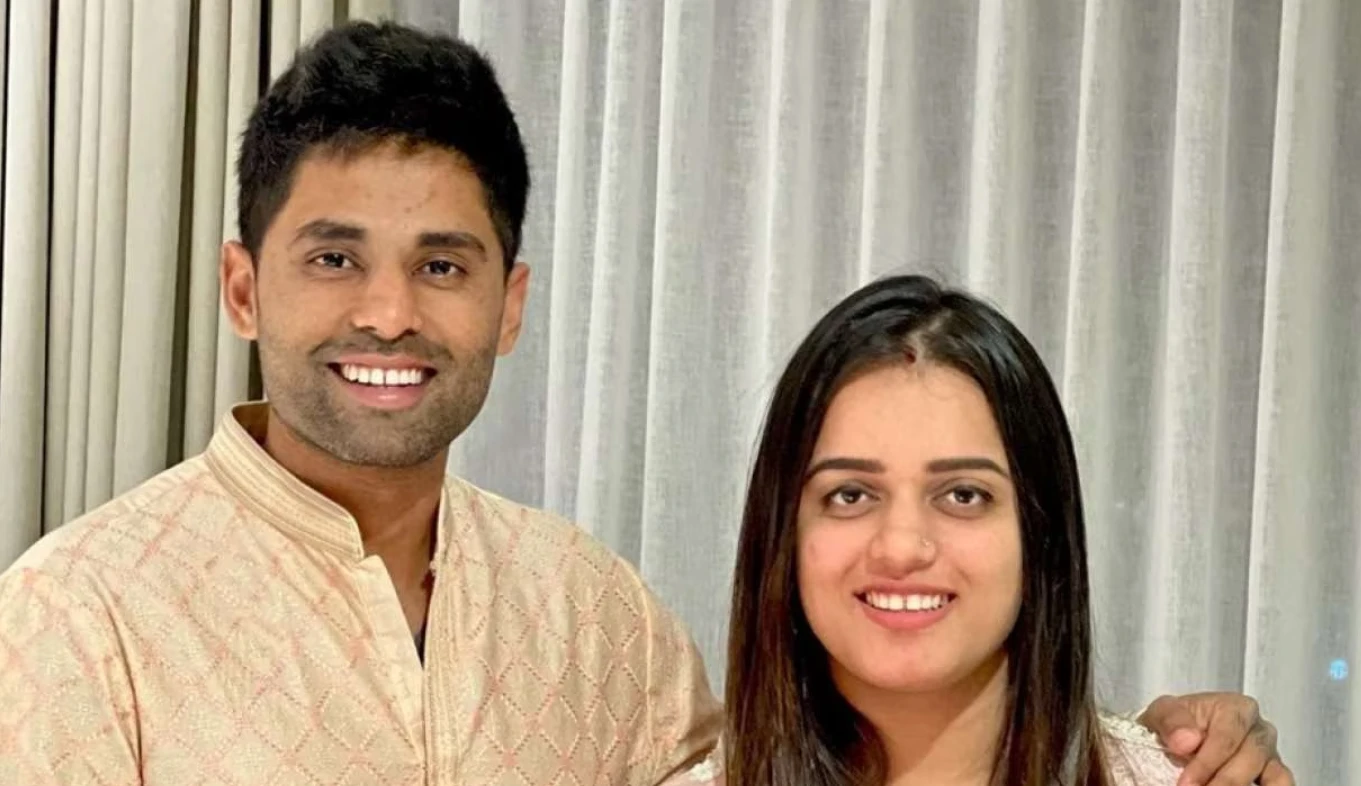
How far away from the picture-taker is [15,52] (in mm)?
2152

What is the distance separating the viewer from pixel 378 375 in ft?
4.84

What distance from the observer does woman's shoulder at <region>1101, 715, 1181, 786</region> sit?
4.71 feet

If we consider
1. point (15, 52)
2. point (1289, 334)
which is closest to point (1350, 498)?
point (1289, 334)

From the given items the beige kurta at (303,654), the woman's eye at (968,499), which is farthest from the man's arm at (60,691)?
the woman's eye at (968,499)

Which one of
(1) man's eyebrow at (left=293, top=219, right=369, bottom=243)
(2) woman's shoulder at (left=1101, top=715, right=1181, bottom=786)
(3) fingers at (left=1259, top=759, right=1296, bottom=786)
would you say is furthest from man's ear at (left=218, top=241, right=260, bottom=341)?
(3) fingers at (left=1259, top=759, right=1296, bottom=786)

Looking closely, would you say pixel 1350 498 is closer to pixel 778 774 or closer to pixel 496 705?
pixel 778 774

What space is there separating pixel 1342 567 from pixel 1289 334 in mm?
290

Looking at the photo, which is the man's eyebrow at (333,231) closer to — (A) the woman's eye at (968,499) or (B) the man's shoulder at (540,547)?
(B) the man's shoulder at (540,547)

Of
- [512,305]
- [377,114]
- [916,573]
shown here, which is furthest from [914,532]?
[377,114]

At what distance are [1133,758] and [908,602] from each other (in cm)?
31

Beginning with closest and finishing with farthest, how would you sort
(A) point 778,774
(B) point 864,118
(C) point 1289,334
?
1. (A) point 778,774
2. (C) point 1289,334
3. (B) point 864,118

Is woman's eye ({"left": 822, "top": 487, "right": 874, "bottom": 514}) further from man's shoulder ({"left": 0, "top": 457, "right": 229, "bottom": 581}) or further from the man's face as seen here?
man's shoulder ({"left": 0, "top": 457, "right": 229, "bottom": 581})

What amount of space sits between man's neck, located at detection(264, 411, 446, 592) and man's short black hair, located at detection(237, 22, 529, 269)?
0.65ft

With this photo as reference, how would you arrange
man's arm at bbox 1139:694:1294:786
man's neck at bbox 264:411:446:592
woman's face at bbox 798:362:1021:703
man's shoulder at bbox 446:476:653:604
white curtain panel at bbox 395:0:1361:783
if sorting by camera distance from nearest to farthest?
woman's face at bbox 798:362:1021:703, man's arm at bbox 1139:694:1294:786, man's neck at bbox 264:411:446:592, man's shoulder at bbox 446:476:653:604, white curtain panel at bbox 395:0:1361:783
